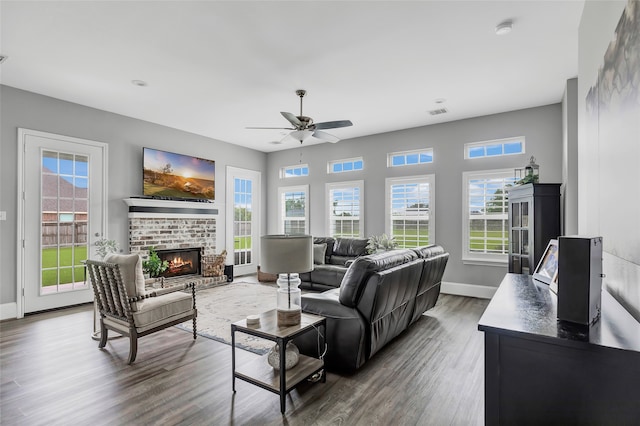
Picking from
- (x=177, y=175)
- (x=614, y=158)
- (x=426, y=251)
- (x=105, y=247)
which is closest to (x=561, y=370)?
(x=614, y=158)

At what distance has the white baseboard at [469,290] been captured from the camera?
17.4 ft

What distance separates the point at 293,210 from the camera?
784cm

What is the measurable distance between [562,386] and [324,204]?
6.32 metres

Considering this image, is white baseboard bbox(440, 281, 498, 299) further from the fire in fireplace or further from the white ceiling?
the fire in fireplace

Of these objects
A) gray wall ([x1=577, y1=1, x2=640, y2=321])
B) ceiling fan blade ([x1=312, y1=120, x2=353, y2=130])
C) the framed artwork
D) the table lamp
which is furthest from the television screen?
gray wall ([x1=577, y1=1, x2=640, y2=321])

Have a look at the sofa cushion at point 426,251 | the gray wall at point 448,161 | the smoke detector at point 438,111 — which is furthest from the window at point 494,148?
the sofa cushion at point 426,251

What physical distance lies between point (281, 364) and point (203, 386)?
0.86 meters

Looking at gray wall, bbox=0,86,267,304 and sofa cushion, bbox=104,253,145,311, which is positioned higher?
gray wall, bbox=0,86,267,304

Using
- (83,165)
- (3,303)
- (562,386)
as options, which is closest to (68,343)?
(3,303)

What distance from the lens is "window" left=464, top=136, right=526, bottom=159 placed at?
5195 millimetres

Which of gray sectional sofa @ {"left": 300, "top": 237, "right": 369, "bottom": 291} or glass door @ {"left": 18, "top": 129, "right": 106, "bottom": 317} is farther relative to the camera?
gray sectional sofa @ {"left": 300, "top": 237, "right": 369, "bottom": 291}

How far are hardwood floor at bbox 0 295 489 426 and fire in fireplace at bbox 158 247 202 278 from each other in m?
2.38

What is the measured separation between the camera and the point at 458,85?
4188 mm

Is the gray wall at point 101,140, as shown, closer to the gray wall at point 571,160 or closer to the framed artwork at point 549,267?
the framed artwork at point 549,267
